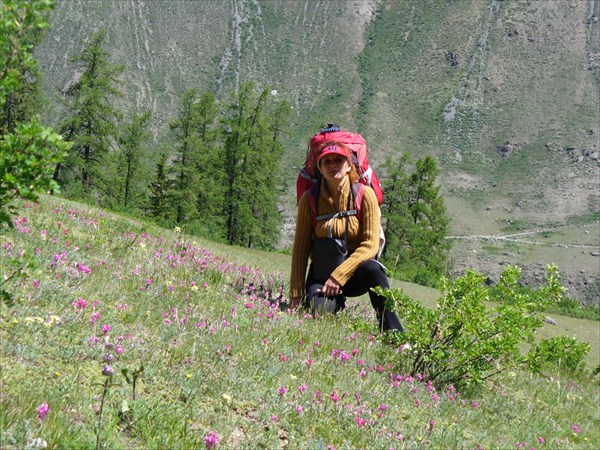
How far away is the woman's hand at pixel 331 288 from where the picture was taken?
680 centimetres

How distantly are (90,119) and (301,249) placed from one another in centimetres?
3777

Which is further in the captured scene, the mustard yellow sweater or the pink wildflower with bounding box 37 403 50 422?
the mustard yellow sweater

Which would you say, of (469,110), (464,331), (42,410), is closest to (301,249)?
(464,331)

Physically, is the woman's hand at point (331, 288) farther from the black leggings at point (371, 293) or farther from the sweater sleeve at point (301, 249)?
the sweater sleeve at point (301, 249)

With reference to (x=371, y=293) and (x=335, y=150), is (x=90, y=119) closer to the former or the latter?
(x=335, y=150)

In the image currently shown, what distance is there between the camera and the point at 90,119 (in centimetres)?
4081

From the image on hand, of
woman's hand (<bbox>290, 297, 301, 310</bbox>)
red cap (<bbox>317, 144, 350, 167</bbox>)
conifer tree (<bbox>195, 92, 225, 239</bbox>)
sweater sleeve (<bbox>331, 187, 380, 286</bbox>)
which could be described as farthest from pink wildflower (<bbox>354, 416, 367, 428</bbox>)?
conifer tree (<bbox>195, 92, 225, 239</bbox>)

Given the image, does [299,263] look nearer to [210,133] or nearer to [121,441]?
[121,441]

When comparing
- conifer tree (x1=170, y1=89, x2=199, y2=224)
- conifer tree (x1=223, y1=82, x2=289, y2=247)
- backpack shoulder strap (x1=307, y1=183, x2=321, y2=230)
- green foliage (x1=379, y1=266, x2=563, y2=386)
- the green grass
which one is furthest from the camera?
conifer tree (x1=170, y1=89, x2=199, y2=224)

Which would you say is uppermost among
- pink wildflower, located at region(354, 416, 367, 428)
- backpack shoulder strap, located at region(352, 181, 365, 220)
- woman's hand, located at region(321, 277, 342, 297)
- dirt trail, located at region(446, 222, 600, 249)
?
dirt trail, located at region(446, 222, 600, 249)

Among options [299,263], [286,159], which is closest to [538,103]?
[286,159]

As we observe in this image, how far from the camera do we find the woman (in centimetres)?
680

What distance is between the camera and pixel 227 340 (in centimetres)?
462

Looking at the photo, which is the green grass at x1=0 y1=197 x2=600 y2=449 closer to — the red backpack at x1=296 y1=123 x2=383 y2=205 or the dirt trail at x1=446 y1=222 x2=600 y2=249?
the red backpack at x1=296 y1=123 x2=383 y2=205
